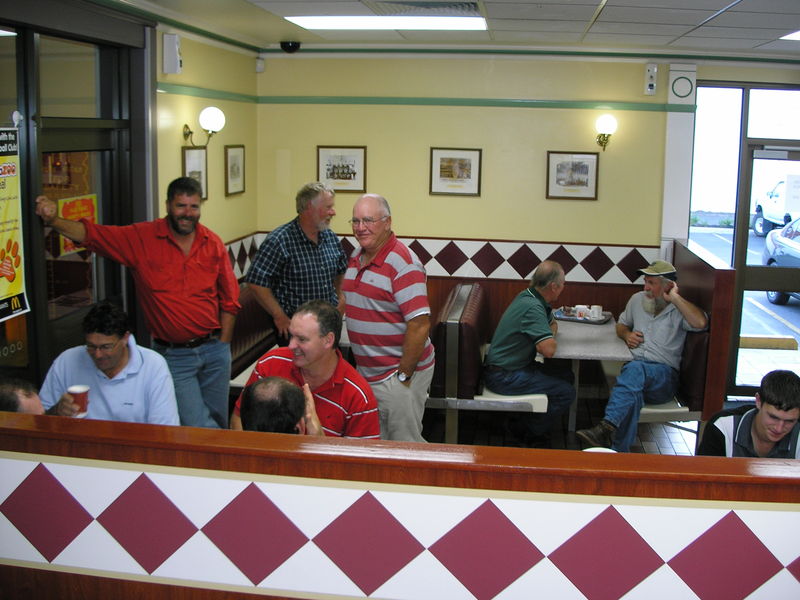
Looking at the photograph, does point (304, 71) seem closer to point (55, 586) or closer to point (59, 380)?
point (59, 380)

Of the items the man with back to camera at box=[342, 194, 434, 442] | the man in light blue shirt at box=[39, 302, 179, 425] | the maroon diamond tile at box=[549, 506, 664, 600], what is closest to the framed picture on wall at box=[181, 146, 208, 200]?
the man with back to camera at box=[342, 194, 434, 442]

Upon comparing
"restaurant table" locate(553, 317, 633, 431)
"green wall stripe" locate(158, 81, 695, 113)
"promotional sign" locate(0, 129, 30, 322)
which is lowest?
"restaurant table" locate(553, 317, 633, 431)

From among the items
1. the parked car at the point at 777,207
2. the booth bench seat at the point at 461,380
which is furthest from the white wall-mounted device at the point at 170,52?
the parked car at the point at 777,207

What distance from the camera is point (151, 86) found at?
5449 millimetres

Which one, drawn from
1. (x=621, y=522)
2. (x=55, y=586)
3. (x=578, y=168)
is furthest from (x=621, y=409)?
(x=55, y=586)

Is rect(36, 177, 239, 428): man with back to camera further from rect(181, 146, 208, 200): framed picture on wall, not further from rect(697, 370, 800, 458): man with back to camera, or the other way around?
rect(697, 370, 800, 458): man with back to camera

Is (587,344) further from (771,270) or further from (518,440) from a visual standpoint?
(771,270)

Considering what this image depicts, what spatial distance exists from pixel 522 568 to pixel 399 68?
5713 millimetres

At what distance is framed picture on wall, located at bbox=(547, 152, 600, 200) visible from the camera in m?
7.47

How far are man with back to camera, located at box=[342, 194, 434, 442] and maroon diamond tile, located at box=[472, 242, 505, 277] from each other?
10.8 ft

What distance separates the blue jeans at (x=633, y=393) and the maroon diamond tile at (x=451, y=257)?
2.26 m

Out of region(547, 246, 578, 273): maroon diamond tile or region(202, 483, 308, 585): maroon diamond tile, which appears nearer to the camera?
region(202, 483, 308, 585): maroon diamond tile

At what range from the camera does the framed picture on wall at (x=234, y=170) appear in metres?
6.95

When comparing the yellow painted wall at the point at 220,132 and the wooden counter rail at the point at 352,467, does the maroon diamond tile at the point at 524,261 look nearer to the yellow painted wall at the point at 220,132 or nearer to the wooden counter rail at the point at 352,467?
the yellow painted wall at the point at 220,132
